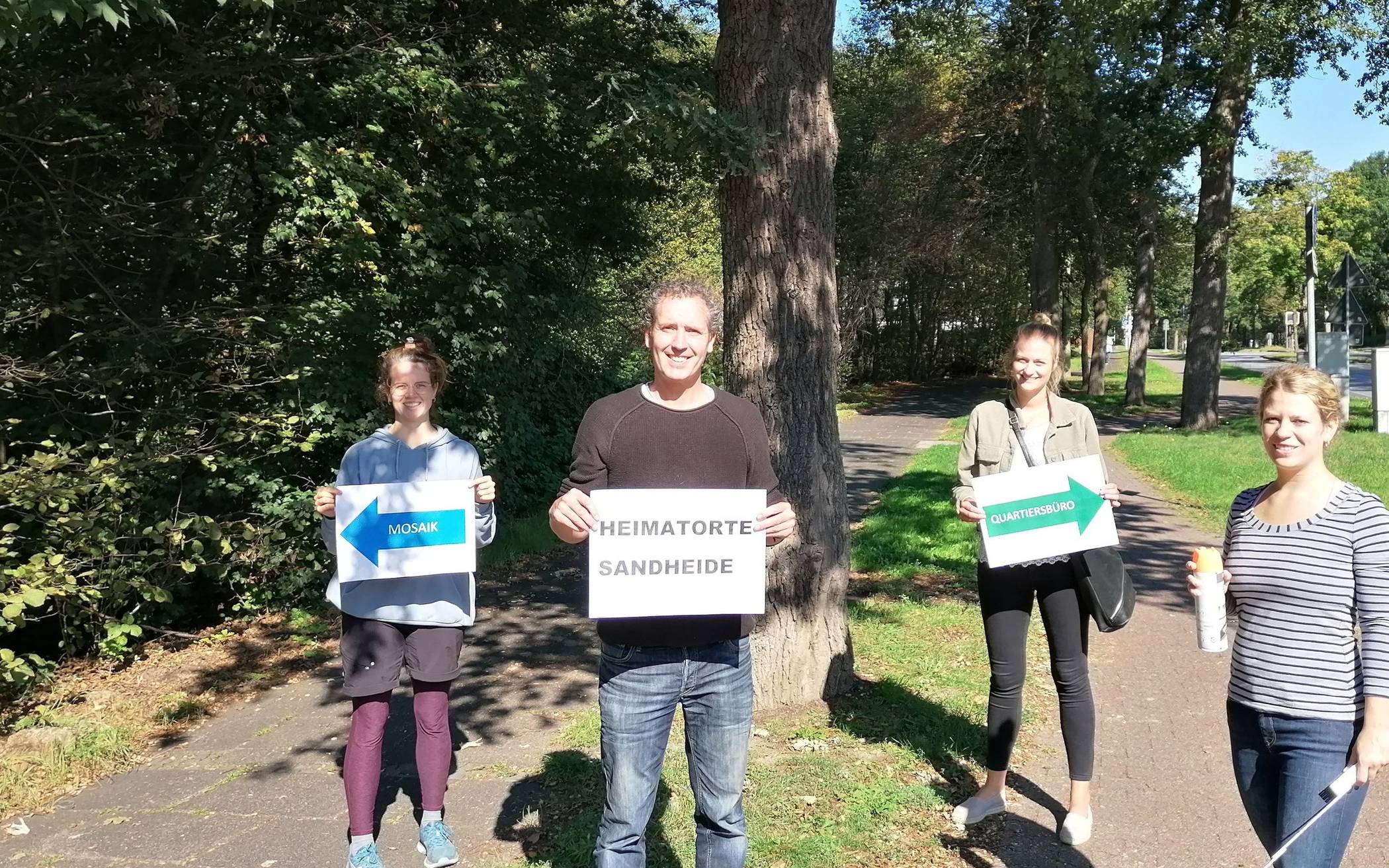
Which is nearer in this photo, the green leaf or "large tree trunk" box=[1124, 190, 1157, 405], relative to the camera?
the green leaf

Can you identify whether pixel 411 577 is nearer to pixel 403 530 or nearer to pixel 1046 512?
pixel 403 530

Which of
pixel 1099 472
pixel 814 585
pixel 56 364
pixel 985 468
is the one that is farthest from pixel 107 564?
pixel 1099 472

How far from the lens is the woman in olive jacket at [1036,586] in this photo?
149 inches

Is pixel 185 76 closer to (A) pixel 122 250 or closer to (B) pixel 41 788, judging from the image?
(A) pixel 122 250

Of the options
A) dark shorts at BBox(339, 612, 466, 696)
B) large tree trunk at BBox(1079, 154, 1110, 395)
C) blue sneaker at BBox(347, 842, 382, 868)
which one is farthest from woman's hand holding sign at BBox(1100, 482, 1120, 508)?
large tree trunk at BBox(1079, 154, 1110, 395)


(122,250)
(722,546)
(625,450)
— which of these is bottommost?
(722,546)

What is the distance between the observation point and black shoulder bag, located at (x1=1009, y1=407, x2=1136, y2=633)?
367 centimetres

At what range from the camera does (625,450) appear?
2805mm

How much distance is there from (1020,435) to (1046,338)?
0.38 m

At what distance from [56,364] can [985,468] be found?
5764 mm

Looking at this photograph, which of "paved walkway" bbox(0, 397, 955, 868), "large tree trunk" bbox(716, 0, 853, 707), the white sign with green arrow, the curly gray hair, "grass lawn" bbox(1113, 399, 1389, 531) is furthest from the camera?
"grass lawn" bbox(1113, 399, 1389, 531)

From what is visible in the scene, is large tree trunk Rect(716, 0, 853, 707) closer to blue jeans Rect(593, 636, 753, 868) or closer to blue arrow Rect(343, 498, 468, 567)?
blue arrow Rect(343, 498, 468, 567)

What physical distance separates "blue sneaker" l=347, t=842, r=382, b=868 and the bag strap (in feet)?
9.44

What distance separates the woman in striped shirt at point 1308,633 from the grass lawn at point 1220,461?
8.08 m
